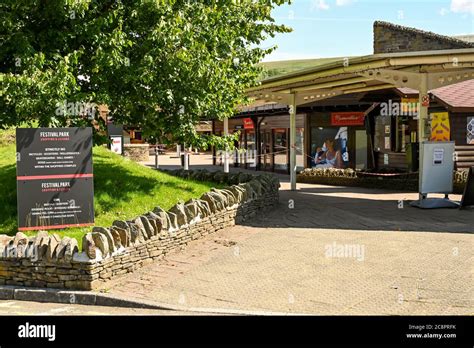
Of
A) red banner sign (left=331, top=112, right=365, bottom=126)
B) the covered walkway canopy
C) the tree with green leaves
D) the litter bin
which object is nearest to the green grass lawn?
the tree with green leaves

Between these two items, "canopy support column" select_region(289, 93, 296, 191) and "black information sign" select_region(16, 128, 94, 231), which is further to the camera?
"canopy support column" select_region(289, 93, 296, 191)

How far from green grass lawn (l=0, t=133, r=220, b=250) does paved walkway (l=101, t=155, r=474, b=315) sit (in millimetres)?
2014

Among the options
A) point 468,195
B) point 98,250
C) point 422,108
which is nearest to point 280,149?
point 422,108

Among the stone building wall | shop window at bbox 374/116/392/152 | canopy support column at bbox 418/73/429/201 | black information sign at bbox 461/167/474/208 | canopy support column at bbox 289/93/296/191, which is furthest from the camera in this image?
the stone building wall

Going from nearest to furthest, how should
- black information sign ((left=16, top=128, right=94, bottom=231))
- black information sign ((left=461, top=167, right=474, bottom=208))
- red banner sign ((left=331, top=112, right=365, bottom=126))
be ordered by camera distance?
black information sign ((left=16, top=128, right=94, bottom=231)), black information sign ((left=461, top=167, right=474, bottom=208)), red banner sign ((left=331, top=112, right=365, bottom=126))

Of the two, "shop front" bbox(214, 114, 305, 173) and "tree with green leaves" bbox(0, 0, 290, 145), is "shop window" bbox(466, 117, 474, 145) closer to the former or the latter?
"shop front" bbox(214, 114, 305, 173)

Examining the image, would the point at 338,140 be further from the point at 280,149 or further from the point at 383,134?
the point at 280,149

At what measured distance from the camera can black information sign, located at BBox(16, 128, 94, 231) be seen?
1042cm

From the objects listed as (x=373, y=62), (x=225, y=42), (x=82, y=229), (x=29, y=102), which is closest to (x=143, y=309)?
(x=82, y=229)

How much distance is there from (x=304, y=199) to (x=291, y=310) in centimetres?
969

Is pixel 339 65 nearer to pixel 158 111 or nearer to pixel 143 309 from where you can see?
pixel 158 111

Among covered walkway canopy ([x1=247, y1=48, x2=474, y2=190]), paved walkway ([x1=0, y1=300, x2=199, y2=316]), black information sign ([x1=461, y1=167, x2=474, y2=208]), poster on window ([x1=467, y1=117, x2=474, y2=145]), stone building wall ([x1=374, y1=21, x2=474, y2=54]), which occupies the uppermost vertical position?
stone building wall ([x1=374, y1=21, x2=474, y2=54])

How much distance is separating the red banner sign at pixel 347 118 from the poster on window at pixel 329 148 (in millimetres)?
279

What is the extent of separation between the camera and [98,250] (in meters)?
8.30
